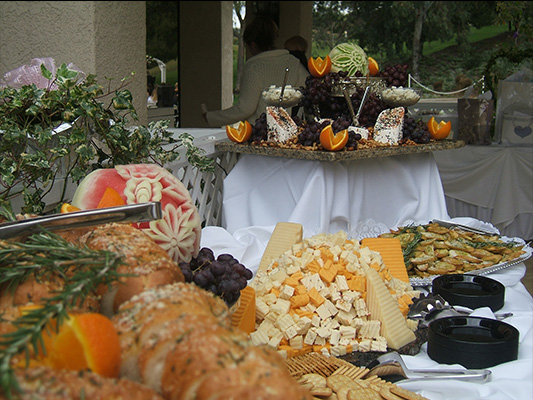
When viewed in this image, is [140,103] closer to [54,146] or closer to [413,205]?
[413,205]

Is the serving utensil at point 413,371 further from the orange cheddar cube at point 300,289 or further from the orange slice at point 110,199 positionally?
the orange slice at point 110,199

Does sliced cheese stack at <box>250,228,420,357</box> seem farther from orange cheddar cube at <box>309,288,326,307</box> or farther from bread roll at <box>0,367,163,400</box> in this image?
bread roll at <box>0,367,163,400</box>

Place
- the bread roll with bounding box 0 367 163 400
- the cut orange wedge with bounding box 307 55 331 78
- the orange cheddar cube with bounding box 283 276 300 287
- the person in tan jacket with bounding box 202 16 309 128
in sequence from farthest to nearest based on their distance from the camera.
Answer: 1. the person in tan jacket with bounding box 202 16 309 128
2. the cut orange wedge with bounding box 307 55 331 78
3. the orange cheddar cube with bounding box 283 276 300 287
4. the bread roll with bounding box 0 367 163 400

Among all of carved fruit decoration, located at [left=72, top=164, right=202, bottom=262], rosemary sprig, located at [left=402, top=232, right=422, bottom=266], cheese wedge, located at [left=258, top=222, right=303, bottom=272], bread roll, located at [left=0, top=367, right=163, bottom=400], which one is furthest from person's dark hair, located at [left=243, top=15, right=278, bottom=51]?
bread roll, located at [left=0, top=367, right=163, bottom=400]

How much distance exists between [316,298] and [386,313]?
0.14 meters

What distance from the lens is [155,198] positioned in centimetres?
85

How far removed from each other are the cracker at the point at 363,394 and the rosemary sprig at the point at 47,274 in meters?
0.51

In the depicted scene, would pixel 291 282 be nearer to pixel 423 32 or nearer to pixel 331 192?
pixel 331 192

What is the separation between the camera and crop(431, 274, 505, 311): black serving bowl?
4.84 feet

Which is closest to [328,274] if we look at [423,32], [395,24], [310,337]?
[310,337]

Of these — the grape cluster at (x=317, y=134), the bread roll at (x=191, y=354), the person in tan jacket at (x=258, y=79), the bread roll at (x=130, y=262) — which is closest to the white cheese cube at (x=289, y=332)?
the bread roll at (x=130, y=262)

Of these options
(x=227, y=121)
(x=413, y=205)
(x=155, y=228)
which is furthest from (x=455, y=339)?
(x=227, y=121)

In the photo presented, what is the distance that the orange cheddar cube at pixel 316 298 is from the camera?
119 centimetres

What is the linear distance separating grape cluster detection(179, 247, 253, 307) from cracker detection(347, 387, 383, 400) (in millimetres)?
232
